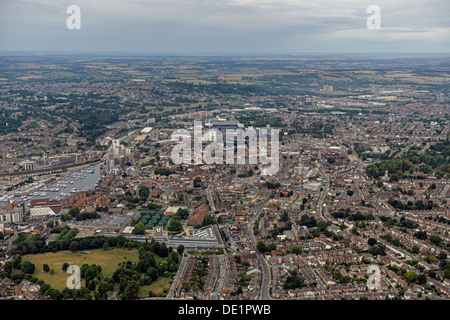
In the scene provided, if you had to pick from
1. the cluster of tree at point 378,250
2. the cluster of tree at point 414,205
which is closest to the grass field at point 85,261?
the cluster of tree at point 378,250

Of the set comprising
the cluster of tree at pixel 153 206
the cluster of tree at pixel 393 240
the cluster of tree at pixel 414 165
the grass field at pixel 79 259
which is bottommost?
the grass field at pixel 79 259

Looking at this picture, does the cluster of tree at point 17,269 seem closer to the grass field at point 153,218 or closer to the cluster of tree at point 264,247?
the grass field at point 153,218

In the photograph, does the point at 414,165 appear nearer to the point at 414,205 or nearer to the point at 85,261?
the point at 414,205

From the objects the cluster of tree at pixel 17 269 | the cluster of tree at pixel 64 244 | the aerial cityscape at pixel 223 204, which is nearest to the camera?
the aerial cityscape at pixel 223 204

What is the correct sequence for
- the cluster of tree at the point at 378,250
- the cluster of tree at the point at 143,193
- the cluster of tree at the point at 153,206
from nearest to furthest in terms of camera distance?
1. the cluster of tree at the point at 378,250
2. the cluster of tree at the point at 153,206
3. the cluster of tree at the point at 143,193

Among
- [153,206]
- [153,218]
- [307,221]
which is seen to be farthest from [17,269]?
[307,221]

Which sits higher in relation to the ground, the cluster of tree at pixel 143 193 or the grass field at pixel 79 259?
the cluster of tree at pixel 143 193

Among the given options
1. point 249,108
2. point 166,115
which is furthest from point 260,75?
point 166,115

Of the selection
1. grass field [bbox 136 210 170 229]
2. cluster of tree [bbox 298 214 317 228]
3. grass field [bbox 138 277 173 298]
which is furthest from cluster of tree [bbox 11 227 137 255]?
cluster of tree [bbox 298 214 317 228]
